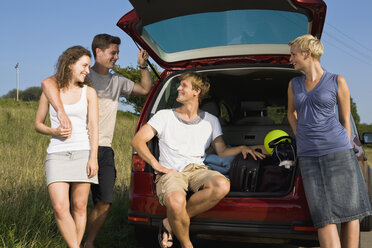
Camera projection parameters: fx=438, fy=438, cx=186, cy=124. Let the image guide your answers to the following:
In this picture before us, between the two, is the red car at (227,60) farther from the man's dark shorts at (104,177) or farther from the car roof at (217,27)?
the man's dark shorts at (104,177)

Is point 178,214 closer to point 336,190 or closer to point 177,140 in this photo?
point 177,140

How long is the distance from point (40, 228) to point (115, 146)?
7511 millimetres

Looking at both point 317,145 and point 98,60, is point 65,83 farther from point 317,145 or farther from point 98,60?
→ point 317,145

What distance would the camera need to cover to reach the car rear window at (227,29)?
360 cm

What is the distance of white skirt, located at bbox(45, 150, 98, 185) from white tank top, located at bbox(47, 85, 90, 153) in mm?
43

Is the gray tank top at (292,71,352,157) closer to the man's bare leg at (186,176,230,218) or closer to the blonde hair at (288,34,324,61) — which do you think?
the blonde hair at (288,34,324,61)

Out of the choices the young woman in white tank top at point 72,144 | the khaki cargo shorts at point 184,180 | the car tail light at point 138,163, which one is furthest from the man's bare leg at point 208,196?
the young woman in white tank top at point 72,144

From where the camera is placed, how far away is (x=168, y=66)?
14.1ft

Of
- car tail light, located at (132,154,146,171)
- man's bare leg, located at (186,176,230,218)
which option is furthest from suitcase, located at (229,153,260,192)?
car tail light, located at (132,154,146,171)

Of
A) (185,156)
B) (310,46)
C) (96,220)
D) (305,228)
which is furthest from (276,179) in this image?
(96,220)

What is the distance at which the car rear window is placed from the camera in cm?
360

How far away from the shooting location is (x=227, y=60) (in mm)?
4145

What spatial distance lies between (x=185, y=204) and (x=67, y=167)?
0.91 meters

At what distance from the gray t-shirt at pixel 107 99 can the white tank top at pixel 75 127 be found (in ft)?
1.64
